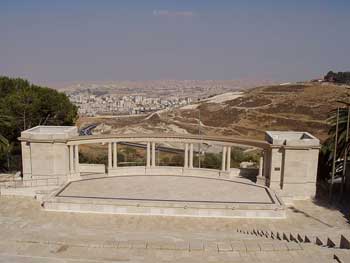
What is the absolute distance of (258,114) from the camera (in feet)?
267

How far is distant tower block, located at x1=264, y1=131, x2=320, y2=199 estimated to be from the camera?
25969mm

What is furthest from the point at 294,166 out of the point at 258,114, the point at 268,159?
the point at 258,114

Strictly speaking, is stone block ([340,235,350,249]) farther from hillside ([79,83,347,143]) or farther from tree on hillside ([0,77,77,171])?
hillside ([79,83,347,143])

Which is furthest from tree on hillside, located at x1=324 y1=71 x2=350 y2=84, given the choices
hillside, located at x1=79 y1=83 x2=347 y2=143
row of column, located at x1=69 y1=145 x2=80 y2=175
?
row of column, located at x1=69 y1=145 x2=80 y2=175

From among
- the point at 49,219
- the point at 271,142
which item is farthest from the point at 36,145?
the point at 271,142

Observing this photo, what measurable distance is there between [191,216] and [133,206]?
3.73m

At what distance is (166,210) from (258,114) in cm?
6288

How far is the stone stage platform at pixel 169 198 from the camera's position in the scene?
22234 mm

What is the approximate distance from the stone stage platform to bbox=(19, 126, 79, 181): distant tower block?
68.8 inches

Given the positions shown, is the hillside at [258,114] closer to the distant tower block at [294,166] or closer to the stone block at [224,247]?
the distant tower block at [294,166]

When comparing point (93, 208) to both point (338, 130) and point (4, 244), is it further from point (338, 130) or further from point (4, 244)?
point (338, 130)

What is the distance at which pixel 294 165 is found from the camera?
26125 mm

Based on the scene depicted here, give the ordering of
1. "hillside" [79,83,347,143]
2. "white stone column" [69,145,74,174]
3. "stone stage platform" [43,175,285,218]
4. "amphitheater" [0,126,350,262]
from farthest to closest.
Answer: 1. "hillside" [79,83,347,143]
2. "white stone column" [69,145,74,174]
3. "stone stage platform" [43,175,285,218]
4. "amphitheater" [0,126,350,262]

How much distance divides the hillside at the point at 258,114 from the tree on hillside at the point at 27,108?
3749 centimetres
